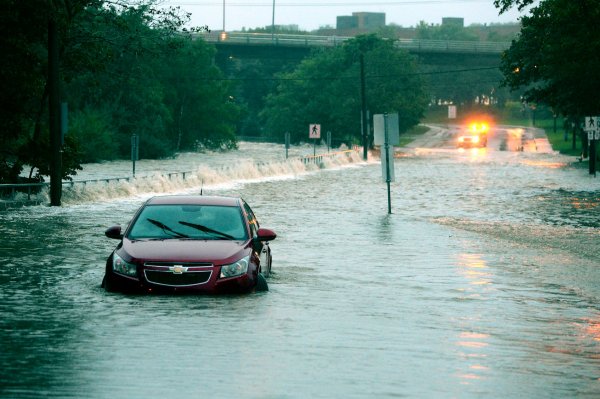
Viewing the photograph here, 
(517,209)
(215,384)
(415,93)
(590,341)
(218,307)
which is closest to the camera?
(215,384)

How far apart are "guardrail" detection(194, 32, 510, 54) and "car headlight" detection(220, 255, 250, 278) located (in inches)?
4281

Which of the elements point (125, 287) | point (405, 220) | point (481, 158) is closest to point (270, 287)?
point (125, 287)

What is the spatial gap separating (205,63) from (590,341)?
98.9 m

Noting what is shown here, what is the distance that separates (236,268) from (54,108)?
21.4 m

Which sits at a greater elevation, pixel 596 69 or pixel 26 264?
pixel 596 69

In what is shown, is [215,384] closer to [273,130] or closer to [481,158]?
[481,158]

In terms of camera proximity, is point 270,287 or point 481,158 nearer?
point 270,287

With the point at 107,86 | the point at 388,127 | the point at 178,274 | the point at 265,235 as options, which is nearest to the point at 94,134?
the point at 107,86

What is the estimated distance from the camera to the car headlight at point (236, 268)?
49.0 feet

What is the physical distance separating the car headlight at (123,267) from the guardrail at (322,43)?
108600mm

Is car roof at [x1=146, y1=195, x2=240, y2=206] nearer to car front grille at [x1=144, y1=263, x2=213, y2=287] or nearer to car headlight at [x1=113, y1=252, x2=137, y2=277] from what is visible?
car headlight at [x1=113, y1=252, x2=137, y2=277]

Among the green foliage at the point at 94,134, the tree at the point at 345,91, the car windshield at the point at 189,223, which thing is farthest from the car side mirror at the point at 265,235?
the tree at the point at 345,91

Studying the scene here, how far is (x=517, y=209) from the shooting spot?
3759cm

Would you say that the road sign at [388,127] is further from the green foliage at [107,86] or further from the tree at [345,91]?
the tree at [345,91]
